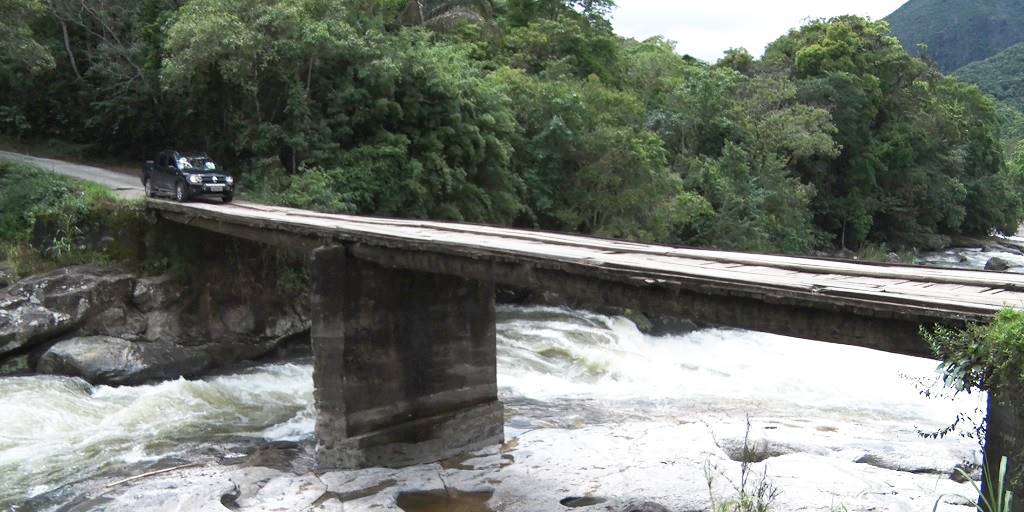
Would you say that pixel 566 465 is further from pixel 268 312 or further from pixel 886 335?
pixel 268 312

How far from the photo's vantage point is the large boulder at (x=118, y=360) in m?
17.6

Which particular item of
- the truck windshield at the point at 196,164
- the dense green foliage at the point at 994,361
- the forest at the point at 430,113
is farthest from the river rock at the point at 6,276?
the dense green foliage at the point at 994,361

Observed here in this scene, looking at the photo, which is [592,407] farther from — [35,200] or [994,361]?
[35,200]

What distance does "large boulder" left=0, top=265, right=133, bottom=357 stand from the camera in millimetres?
17703

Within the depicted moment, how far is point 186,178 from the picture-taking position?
2122 cm

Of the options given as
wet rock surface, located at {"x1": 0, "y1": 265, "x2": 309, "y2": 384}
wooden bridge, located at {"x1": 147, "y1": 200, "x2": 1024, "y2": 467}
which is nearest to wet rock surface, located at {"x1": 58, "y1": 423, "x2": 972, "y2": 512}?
wooden bridge, located at {"x1": 147, "y1": 200, "x2": 1024, "y2": 467}

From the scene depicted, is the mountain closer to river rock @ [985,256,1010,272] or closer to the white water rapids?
river rock @ [985,256,1010,272]

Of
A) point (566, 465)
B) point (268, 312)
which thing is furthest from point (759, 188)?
point (566, 465)

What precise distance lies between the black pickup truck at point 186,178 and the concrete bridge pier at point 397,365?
8884mm

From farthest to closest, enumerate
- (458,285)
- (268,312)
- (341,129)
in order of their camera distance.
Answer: (341,129)
(268,312)
(458,285)

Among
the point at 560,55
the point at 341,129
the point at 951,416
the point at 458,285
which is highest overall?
the point at 560,55

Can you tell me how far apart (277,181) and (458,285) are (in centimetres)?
1179

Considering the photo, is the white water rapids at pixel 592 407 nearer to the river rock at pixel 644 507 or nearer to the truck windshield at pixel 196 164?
the river rock at pixel 644 507

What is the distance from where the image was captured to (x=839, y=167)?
5028 centimetres
